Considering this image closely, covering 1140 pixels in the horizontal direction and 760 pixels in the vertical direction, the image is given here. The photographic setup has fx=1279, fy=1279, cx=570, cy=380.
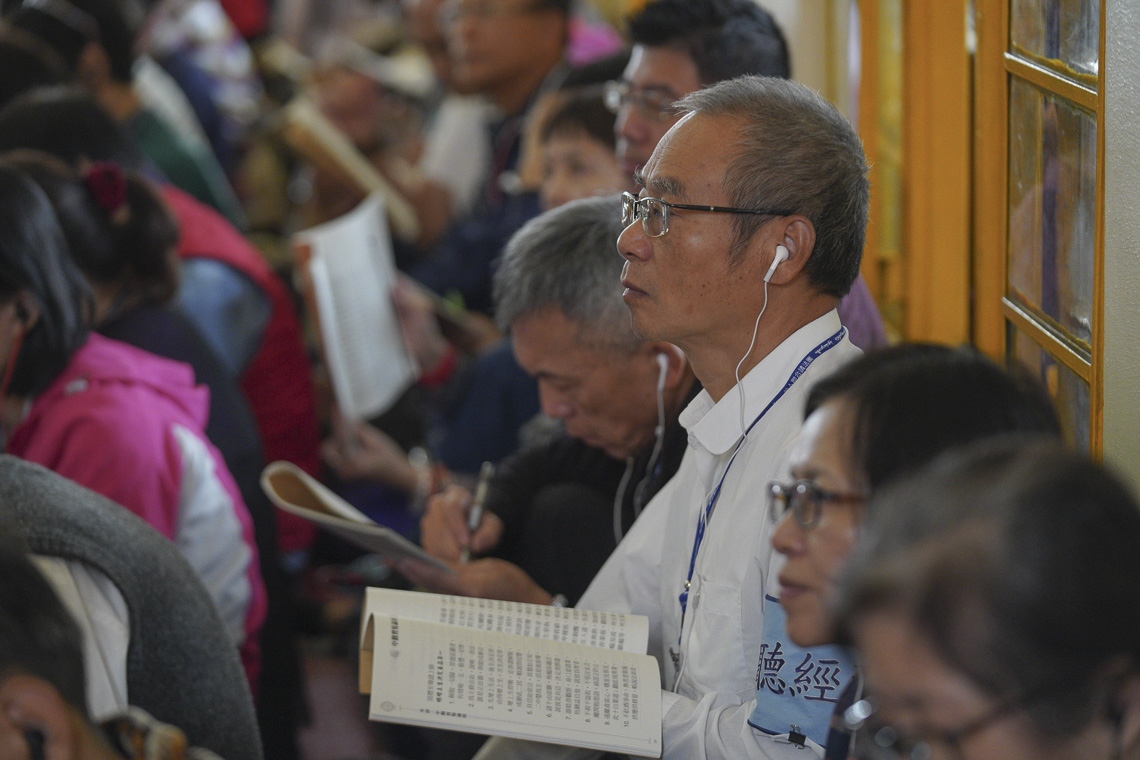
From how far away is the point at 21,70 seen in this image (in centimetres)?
371

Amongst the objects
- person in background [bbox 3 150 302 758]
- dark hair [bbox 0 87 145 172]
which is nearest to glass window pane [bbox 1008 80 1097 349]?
person in background [bbox 3 150 302 758]

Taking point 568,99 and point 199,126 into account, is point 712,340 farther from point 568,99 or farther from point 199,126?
point 199,126

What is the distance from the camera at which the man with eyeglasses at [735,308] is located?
162cm

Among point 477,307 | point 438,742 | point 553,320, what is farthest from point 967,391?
point 477,307

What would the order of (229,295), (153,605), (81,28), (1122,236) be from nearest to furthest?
(1122,236)
(153,605)
(229,295)
(81,28)

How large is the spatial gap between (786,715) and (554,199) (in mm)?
1794

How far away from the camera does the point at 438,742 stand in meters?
2.13

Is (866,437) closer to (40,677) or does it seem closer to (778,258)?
(778,258)

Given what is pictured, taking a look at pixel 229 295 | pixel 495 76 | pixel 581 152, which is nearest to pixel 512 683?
pixel 581 152

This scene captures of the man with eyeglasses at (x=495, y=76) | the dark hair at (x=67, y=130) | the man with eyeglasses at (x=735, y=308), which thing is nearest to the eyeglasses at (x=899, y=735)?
the man with eyeglasses at (x=735, y=308)

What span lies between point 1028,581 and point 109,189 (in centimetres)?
226

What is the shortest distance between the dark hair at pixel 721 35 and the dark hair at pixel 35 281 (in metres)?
1.27

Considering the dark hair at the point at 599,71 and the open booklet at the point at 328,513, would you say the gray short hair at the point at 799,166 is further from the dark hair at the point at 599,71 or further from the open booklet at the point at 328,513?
the dark hair at the point at 599,71

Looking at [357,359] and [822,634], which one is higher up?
[822,634]
